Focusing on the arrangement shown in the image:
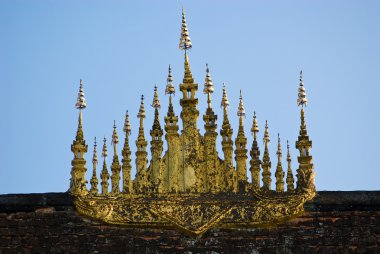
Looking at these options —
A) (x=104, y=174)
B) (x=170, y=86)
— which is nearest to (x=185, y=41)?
(x=170, y=86)

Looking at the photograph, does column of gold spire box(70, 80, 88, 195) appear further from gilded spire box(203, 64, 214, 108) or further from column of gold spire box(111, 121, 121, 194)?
column of gold spire box(111, 121, 121, 194)

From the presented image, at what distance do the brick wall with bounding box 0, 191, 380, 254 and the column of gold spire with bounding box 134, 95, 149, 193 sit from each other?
Answer: 1093 mm

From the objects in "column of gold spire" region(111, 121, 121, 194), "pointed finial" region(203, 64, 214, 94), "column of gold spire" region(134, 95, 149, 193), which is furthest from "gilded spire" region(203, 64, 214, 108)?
"column of gold spire" region(111, 121, 121, 194)

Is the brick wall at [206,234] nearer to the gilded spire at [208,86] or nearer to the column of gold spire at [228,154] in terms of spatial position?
the column of gold spire at [228,154]

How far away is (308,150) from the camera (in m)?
22.0


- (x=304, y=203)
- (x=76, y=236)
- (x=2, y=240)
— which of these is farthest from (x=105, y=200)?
(x=304, y=203)

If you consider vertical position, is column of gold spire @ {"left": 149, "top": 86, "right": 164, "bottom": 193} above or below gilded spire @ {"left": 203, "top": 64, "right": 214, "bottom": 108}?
below

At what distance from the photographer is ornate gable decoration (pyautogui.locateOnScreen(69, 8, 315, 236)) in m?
21.5

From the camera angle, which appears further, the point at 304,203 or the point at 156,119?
the point at 156,119

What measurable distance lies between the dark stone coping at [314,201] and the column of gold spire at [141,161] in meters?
1.62

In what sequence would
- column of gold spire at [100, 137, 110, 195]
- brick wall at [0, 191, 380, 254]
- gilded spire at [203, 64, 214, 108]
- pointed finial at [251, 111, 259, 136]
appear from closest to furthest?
brick wall at [0, 191, 380, 254] < gilded spire at [203, 64, 214, 108] < pointed finial at [251, 111, 259, 136] < column of gold spire at [100, 137, 110, 195]

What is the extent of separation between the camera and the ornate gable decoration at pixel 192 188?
2147cm

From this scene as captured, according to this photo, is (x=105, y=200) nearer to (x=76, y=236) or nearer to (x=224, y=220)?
(x=76, y=236)

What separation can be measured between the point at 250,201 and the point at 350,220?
7.59ft
